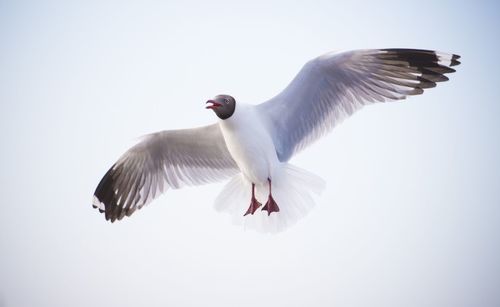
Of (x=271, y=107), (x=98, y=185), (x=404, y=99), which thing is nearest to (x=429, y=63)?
(x=404, y=99)

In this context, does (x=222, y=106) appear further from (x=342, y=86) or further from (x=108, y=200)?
(x=108, y=200)

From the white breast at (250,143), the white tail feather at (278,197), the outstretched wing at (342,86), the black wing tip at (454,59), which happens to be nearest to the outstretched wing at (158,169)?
the white tail feather at (278,197)

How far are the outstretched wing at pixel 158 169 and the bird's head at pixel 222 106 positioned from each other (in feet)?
1.95

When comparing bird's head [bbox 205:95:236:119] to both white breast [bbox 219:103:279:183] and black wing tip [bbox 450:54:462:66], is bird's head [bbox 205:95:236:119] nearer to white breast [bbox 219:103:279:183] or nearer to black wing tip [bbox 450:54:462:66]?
white breast [bbox 219:103:279:183]

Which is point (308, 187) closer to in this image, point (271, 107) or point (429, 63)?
point (271, 107)

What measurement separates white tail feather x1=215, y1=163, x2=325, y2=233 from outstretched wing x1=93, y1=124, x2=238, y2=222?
36 centimetres

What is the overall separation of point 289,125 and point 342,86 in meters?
0.51

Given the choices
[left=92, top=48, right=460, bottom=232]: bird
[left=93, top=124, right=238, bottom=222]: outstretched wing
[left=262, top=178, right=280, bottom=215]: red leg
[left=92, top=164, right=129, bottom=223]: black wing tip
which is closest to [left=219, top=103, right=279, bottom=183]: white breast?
[left=92, top=48, right=460, bottom=232]: bird

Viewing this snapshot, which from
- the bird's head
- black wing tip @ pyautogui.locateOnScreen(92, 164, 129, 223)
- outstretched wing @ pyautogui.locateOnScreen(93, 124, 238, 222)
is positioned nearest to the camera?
the bird's head

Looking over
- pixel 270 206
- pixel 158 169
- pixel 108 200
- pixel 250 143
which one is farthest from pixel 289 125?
pixel 108 200

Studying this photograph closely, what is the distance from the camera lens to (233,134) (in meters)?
4.15

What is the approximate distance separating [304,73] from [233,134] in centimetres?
70

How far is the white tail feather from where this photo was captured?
427 centimetres

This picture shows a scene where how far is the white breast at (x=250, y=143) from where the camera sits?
414cm
